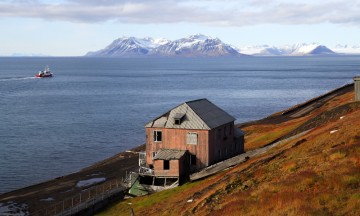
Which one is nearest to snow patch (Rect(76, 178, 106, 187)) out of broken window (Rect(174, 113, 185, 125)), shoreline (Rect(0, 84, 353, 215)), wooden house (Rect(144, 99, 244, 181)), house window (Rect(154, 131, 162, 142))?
shoreline (Rect(0, 84, 353, 215))

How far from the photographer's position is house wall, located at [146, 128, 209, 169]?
56.6 m

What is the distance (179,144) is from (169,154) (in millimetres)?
2253

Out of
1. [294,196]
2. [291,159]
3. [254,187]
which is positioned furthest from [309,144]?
[294,196]

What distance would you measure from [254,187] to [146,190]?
23.5 metres

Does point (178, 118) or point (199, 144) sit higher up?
point (178, 118)

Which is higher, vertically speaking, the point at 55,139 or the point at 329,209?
the point at 329,209

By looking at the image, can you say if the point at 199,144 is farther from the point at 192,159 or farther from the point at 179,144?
the point at 179,144

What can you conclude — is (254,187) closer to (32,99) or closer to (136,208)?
(136,208)

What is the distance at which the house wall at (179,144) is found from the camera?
186 feet

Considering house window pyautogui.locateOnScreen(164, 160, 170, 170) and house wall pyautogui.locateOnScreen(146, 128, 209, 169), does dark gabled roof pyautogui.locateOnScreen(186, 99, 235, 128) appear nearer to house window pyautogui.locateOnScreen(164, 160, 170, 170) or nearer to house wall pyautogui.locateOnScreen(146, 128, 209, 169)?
house wall pyautogui.locateOnScreen(146, 128, 209, 169)

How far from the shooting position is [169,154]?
55969 millimetres

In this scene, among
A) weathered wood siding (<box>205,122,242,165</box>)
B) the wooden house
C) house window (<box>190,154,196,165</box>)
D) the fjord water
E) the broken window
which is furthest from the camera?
the fjord water

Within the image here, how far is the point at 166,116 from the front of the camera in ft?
194

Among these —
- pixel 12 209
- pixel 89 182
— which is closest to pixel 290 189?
pixel 12 209
